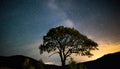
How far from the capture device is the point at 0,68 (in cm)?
2552

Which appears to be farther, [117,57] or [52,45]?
[117,57]

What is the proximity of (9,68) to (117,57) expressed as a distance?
26.6 m

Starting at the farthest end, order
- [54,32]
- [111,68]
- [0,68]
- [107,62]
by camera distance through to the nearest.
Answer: [107,62] < [111,68] < [54,32] < [0,68]

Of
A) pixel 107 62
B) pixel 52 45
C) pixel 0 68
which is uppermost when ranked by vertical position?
pixel 52 45

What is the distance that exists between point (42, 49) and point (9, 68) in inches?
574

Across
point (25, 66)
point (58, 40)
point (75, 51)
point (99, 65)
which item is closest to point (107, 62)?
point (99, 65)

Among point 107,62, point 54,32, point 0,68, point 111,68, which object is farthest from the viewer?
point 107,62

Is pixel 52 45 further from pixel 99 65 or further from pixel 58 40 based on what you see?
pixel 99 65

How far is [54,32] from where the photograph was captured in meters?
40.2

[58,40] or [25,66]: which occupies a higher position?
[58,40]

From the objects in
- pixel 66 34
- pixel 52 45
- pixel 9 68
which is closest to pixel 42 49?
pixel 52 45

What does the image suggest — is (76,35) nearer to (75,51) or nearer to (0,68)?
(75,51)

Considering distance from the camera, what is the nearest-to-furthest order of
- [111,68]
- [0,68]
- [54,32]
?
[0,68] < [54,32] < [111,68]

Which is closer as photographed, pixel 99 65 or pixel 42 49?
pixel 42 49
